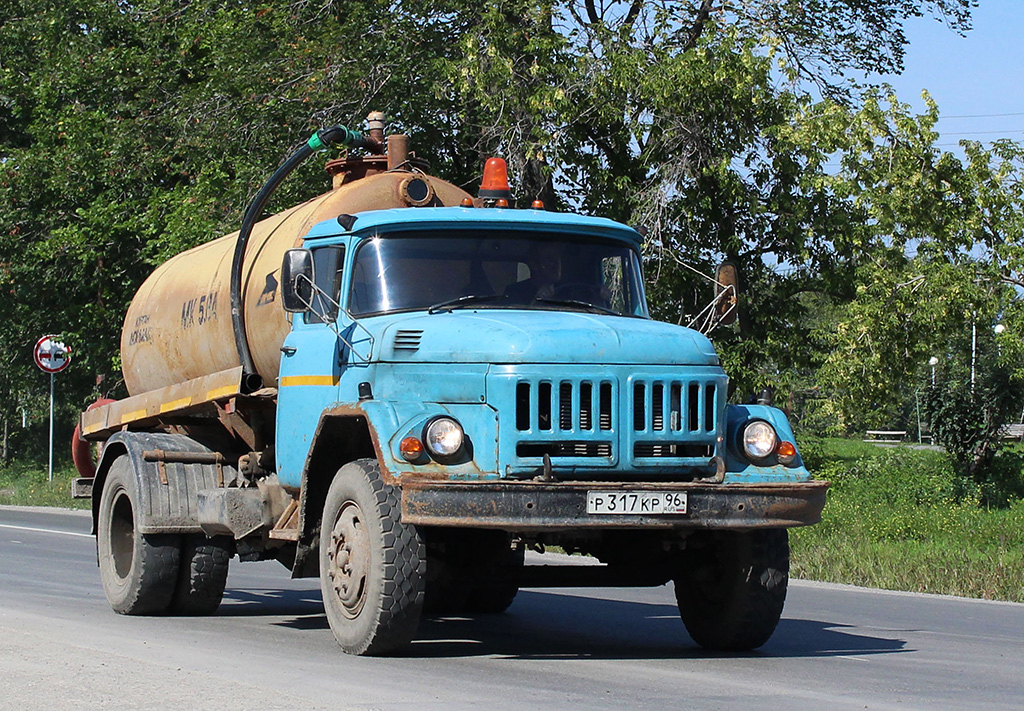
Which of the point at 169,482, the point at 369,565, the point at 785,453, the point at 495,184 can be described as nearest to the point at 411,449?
the point at 369,565

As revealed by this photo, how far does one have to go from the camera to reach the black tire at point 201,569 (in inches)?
443

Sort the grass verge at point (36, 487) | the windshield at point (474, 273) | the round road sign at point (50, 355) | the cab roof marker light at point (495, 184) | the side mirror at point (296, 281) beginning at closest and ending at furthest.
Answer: the windshield at point (474, 273) < the side mirror at point (296, 281) < the cab roof marker light at point (495, 184) < the round road sign at point (50, 355) < the grass verge at point (36, 487)

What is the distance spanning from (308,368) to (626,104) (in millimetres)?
14254

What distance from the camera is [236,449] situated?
11.7m

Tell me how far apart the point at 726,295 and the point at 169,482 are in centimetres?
432

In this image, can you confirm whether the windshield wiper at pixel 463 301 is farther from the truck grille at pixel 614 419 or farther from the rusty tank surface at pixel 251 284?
the rusty tank surface at pixel 251 284

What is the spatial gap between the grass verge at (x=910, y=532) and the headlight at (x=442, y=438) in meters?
7.49

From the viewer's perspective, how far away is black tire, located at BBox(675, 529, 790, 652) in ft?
29.3

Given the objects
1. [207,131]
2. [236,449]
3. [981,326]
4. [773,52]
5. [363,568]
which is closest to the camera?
[363,568]

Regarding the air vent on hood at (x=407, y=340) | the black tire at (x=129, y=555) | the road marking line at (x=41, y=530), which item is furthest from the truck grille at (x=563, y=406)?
the road marking line at (x=41, y=530)

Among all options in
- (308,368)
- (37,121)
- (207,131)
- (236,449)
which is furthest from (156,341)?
(37,121)

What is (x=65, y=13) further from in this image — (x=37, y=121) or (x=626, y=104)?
(x=626, y=104)

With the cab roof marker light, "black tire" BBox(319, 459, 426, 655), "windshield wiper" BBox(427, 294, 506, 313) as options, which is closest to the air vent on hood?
"windshield wiper" BBox(427, 294, 506, 313)

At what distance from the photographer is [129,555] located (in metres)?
11.8
